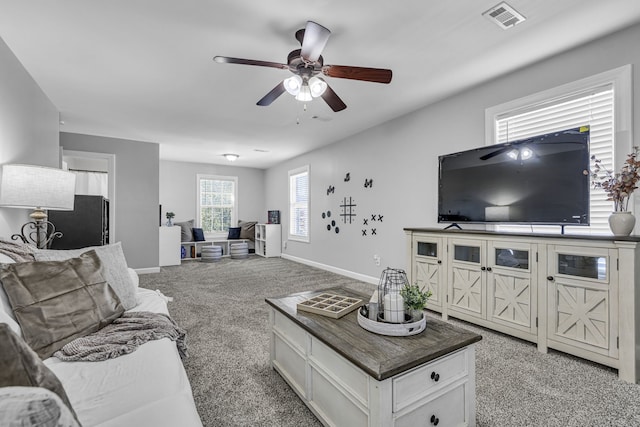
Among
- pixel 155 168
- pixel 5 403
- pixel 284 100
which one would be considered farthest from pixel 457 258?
pixel 155 168

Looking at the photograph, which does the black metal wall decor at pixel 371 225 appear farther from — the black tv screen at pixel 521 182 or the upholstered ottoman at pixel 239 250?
the upholstered ottoman at pixel 239 250

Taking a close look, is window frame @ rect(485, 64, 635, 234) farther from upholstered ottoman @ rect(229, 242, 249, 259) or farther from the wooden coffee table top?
upholstered ottoman @ rect(229, 242, 249, 259)

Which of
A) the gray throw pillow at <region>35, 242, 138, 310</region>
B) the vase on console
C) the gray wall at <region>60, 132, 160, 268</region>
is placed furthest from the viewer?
the gray wall at <region>60, 132, 160, 268</region>

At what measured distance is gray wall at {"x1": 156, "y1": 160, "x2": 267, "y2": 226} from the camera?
761 cm

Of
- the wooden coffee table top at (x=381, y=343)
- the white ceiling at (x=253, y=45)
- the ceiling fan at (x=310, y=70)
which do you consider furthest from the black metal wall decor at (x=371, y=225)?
the wooden coffee table top at (x=381, y=343)

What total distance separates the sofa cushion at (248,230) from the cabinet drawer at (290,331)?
20.9 feet

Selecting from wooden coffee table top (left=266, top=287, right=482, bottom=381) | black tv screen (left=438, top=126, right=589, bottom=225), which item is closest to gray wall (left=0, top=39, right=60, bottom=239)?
wooden coffee table top (left=266, top=287, right=482, bottom=381)

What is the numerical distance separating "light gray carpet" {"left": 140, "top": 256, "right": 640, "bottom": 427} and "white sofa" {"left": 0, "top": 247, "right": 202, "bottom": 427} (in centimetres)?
49

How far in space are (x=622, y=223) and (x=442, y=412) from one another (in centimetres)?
183

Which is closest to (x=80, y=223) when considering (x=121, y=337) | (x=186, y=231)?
(x=121, y=337)

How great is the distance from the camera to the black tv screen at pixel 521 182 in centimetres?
238

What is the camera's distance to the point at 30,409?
1.44ft

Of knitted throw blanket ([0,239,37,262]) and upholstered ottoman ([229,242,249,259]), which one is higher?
knitted throw blanket ([0,239,37,262])

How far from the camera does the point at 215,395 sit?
5.99 ft
